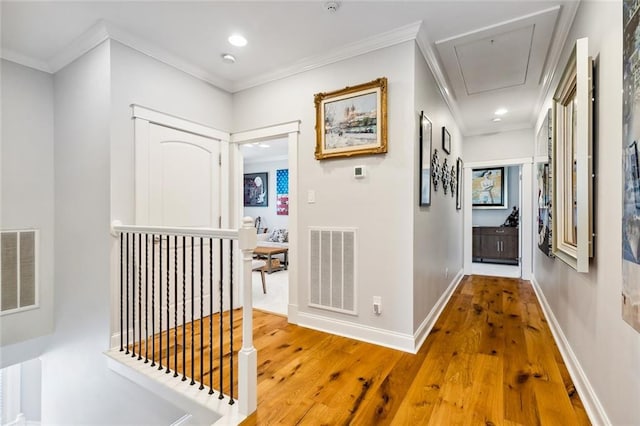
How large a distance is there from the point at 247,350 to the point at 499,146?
5.23 metres

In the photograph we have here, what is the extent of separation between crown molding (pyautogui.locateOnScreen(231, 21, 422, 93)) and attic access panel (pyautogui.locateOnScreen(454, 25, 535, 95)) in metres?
0.60

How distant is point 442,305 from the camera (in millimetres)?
3510

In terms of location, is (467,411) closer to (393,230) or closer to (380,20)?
(393,230)

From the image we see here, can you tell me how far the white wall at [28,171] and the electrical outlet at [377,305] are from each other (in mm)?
3200

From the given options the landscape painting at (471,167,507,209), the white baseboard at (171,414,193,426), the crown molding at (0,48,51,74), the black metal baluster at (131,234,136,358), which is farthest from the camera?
the landscape painting at (471,167,507,209)

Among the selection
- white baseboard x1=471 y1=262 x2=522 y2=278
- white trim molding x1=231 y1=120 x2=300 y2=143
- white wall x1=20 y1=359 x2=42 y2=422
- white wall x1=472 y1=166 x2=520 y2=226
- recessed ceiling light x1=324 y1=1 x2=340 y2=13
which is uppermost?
recessed ceiling light x1=324 y1=1 x2=340 y2=13

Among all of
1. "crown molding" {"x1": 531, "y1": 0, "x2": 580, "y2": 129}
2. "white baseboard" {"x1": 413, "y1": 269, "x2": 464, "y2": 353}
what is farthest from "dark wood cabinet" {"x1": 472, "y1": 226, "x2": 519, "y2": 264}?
"crown molding" {"x1": 531, "y1": 0, "x2": 580, "y2": 129}

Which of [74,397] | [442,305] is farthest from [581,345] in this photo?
[74,397]

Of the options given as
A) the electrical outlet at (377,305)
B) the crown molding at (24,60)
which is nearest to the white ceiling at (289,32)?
the crown molding at (24,60)

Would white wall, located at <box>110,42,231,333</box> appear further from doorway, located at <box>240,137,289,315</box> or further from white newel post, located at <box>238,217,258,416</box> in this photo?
doorway, located at <box>240,137,289,315</box>

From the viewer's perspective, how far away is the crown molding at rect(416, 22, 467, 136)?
2.47 metres

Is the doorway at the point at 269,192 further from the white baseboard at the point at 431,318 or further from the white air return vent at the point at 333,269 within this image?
the white air return vent at the point at 333,269

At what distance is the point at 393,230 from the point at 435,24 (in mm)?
1650

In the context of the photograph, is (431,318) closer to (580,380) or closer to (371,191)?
(580,380)
